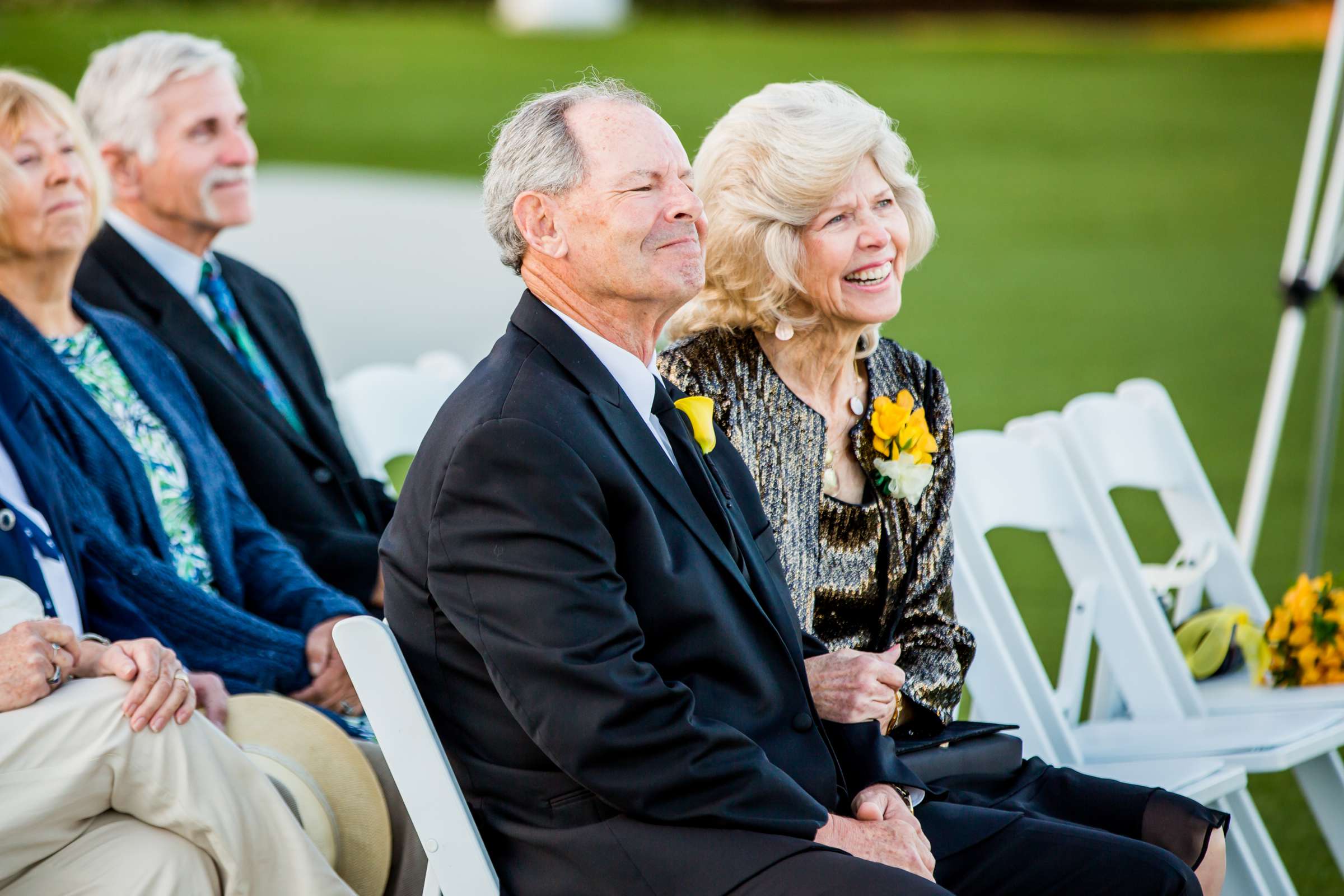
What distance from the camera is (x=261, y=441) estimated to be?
4.05 m

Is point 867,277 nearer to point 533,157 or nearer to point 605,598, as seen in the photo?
point 533,157

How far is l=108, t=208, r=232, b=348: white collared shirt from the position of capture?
14.0ft

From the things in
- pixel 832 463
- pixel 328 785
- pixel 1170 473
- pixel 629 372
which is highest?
pixel 629 372

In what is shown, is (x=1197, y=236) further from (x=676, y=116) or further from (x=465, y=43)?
(x=465, y=43)

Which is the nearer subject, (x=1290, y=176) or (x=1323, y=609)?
(x=1323, y=609)

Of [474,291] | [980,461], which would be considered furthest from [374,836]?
[474,291]

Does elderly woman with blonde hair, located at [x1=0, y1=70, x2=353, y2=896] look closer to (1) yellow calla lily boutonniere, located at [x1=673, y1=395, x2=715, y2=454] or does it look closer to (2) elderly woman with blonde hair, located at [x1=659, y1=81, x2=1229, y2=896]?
(1) yellow calla lily boutonniere, located at [x1=673, y1=395, x2=715, y2=454]

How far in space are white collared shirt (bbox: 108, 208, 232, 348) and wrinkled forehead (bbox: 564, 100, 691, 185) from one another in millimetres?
1844

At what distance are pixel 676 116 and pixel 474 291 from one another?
1026 cm

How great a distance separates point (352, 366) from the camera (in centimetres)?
1359

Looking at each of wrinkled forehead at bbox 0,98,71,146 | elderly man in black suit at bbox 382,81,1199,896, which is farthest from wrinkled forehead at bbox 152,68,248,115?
elderly man in black suit at bbox 382,81,1199,896

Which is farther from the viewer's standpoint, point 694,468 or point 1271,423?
point 1271,423

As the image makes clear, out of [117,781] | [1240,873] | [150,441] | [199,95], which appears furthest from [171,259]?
[1240,873]

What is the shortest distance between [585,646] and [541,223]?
2.52 feet
